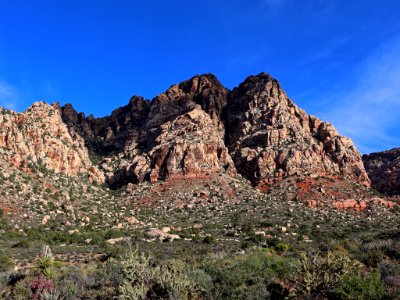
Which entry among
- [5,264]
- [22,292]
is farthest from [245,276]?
[5,264]

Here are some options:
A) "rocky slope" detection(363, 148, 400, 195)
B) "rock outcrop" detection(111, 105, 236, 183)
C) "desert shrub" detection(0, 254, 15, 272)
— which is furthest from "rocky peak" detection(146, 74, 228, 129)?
"desert shrub" detection(0, 254, 15, 272)

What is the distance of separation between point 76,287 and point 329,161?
231ft

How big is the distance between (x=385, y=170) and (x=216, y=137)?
55.8 meters

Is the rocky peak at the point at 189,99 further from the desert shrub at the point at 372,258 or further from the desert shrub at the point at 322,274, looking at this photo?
the desert shrub at the point at 322,274

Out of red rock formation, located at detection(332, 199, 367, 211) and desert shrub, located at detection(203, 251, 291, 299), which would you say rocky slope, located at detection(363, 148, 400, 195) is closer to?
red rock formation, located at detection(332, 199, 367, 211)

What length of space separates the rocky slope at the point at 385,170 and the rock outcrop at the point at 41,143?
245 ft

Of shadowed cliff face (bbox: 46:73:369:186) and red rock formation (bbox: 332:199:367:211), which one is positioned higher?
shadowed cliff face (bbox: 46:73:369:186)

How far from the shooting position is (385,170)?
332 ft

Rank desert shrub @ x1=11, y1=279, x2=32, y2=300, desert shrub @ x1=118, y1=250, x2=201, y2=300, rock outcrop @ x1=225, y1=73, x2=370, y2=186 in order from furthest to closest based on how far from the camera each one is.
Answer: rock outcrop @ x1=225, y1=73, x2=370, y2=186
desert shrub @ x1=11, y1=279, x2=32, y2=300
desert shrub @ x1=118, y1=250, x2=201, y2=300

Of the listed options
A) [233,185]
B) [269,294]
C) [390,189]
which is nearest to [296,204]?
[233,185]

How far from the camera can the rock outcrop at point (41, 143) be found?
6094 cm

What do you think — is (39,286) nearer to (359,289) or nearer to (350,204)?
(359,289)

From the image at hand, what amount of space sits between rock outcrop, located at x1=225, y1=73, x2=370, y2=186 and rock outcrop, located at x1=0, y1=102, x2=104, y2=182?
112ft

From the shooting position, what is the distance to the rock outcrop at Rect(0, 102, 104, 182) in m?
60.9
